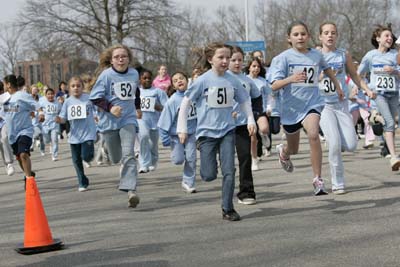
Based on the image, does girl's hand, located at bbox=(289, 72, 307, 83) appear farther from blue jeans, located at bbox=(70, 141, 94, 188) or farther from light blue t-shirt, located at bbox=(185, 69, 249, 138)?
blue jeans, located at bbox=(70, 141, 94, 188)

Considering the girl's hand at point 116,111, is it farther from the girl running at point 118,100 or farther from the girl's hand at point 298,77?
the girl's hand at point 298,77

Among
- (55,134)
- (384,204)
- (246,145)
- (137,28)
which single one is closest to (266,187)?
(246,145)

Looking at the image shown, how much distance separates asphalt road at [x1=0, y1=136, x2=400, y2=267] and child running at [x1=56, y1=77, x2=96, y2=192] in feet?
1.41

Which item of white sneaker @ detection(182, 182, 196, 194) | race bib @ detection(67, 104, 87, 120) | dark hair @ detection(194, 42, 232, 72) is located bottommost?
white sneaker @ detection(182, 182, 196, 194)

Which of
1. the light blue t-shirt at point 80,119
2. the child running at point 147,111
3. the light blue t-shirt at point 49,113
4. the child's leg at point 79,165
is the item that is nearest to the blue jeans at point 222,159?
the child's leg at point 79,165

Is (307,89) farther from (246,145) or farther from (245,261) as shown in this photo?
(245,261)

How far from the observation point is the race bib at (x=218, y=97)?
740cm

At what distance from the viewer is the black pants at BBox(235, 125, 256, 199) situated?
814 cm

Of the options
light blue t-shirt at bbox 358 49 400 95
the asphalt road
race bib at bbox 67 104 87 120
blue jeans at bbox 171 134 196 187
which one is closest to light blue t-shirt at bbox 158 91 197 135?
blue jeans at bbox 171 134 196 187

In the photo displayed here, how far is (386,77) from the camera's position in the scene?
1069cm

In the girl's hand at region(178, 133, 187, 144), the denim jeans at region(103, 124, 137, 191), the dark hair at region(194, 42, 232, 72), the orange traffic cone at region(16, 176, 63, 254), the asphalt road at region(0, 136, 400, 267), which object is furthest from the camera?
the denim jeans at region(103, 124, 137, 191)

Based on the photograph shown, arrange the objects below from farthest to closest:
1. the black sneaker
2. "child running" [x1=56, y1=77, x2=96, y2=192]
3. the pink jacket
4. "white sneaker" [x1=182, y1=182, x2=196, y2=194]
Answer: the pink jacket < "child running" [x1=56, y1=77, x2=96, y2=192] < "white sneaker" [x1=182, y1=182, x2=196, y2=194] < the black sneaker

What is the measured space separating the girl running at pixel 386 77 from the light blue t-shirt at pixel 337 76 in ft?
5.40

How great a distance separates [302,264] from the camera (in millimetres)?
5168
